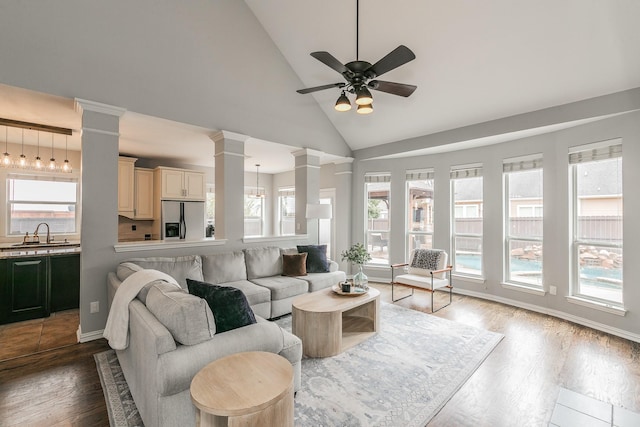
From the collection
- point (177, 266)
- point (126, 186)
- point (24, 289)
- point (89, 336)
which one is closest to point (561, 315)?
point (177, 266)

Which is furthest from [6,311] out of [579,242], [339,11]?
[579,242]

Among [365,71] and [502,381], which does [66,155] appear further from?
[502,381]

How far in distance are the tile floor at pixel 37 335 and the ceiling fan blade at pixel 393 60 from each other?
4315 millimetres

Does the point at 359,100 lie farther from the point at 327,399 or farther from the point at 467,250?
the point at 467,250

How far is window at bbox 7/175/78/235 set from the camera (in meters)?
4.95

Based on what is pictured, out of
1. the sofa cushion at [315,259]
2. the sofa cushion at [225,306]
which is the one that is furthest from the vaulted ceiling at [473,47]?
the sofa cushion at [225,306]

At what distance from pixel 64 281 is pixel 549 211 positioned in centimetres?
712

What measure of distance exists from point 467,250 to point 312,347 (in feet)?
12.2

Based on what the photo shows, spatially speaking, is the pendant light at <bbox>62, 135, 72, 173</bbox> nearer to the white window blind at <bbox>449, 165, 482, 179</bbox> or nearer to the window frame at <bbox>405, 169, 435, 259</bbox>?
the window frame at <bbox>405, 169, 435, 259</bbox>

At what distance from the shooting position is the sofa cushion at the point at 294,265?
446 cm

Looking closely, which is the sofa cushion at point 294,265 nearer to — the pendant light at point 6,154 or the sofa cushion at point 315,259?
the sofa cushion at point 315,259

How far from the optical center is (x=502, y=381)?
2525 millimetres

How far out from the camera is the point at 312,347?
9.50ft

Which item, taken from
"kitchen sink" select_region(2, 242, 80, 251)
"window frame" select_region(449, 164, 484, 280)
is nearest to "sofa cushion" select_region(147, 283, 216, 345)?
Result: "kitchen sink" select_region(2, 242, 80, 251)
